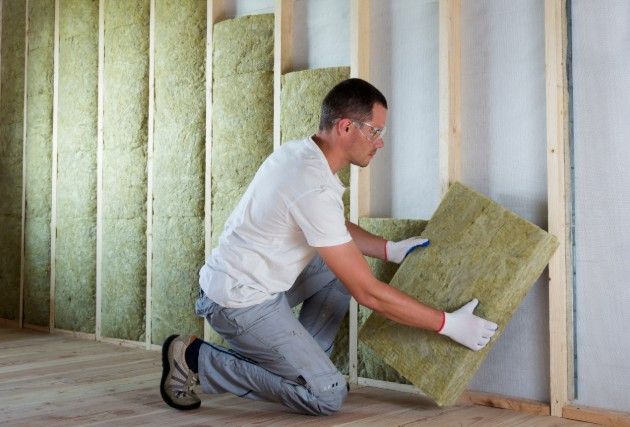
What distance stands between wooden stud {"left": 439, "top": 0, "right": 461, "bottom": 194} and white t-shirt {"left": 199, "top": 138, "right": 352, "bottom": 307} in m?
0.53

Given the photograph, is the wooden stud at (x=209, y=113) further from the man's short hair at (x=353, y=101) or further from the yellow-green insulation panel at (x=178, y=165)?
the man's short hair at (x=353, y=101)

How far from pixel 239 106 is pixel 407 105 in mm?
987

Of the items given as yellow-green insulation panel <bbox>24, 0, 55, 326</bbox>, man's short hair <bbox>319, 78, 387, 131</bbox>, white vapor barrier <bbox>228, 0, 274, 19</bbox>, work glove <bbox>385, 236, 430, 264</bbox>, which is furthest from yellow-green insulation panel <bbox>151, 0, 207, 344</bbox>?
man's short hair <bbox>319, 78, 387, 131</bbox>

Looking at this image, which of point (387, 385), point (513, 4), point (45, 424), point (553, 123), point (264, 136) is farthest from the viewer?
point (264, 136)

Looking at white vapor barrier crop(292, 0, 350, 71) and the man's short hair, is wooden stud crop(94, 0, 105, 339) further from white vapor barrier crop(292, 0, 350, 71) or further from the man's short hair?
the man's short hair

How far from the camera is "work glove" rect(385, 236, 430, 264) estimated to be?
9.65 feet

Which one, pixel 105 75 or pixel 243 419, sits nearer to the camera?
pixel 243 419

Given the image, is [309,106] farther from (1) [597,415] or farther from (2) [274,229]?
(1) [597,415]

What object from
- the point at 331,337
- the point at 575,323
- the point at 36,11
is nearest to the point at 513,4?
the point at 575,323

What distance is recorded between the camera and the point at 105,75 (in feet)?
15.1

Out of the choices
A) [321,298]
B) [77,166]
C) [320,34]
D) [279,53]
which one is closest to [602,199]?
[321,298]

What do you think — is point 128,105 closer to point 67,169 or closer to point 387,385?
point 67,169

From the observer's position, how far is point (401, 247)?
301 centimetres

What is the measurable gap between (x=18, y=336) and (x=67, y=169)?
1.11m
